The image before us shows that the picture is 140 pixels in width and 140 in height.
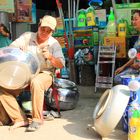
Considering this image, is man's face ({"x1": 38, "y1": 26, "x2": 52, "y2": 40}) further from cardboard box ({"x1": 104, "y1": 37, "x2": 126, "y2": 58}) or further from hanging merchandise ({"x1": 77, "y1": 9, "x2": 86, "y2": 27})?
hanging merchandise ({"x1": 77, "y1": 9, "x2": 86, "y2": 27})

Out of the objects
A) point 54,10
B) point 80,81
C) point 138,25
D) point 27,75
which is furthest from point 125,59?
point 54,10

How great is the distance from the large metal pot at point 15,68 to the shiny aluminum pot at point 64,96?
0.69 meters

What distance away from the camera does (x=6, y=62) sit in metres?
4.41

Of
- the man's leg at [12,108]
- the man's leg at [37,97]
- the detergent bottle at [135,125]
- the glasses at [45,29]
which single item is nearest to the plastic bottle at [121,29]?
the glasses at [45,29]

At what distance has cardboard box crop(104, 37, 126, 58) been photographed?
266 inches

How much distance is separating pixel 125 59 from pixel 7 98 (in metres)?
3.00

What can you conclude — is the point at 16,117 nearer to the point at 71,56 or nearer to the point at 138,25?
the point at 138,25

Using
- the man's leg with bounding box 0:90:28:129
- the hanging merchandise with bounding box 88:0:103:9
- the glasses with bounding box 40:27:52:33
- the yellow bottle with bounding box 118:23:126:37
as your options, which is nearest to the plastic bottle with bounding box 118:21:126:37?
the yellow bottle with bounding box 118:23:126:37

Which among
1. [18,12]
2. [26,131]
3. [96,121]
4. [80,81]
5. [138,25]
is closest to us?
[96,121]

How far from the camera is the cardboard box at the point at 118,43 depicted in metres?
6.76

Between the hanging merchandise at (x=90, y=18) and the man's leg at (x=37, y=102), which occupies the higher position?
the hanging merchandise at (x=90, y=18)

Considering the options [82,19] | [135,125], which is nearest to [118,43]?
[82,19]

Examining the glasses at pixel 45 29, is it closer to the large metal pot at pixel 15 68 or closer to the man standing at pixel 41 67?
the man standing at pixel 41 67

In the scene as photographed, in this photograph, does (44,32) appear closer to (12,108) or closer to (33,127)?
(12,108)
